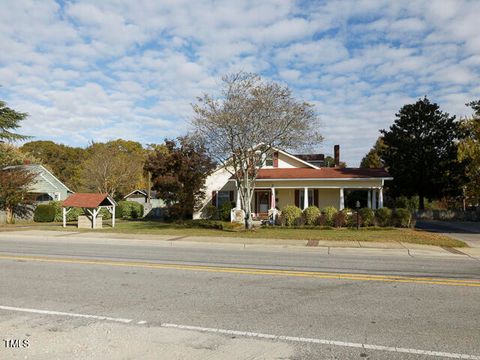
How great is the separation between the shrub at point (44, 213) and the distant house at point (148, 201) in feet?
30.0

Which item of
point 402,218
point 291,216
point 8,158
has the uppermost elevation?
point 8,158

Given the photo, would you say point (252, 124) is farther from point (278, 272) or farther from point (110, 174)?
point (110, 174)

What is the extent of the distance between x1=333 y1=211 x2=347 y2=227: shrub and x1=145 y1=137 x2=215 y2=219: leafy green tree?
27.5ft

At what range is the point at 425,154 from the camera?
39844 millimetres

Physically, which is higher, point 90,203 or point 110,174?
point 110,174

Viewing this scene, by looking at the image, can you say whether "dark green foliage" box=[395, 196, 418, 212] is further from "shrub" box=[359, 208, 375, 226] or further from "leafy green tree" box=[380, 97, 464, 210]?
"shrub" box=[359, 208, 375, 226]

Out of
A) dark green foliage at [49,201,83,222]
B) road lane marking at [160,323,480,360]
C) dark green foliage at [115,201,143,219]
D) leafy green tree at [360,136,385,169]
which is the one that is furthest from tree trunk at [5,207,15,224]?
leafy green tree at [360,136,385,169]

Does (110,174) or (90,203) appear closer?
(90,203)

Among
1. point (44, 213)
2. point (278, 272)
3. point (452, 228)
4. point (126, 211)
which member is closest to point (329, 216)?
point (452, 228)

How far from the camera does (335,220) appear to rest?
968 inches

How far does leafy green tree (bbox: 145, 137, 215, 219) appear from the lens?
89.6 feet

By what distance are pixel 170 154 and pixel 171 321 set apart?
22.6 meters

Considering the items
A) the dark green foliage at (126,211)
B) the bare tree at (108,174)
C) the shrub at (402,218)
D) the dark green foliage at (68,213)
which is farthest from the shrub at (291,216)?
the bare tree at (108,174)

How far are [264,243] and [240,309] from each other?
1102 centimetres
